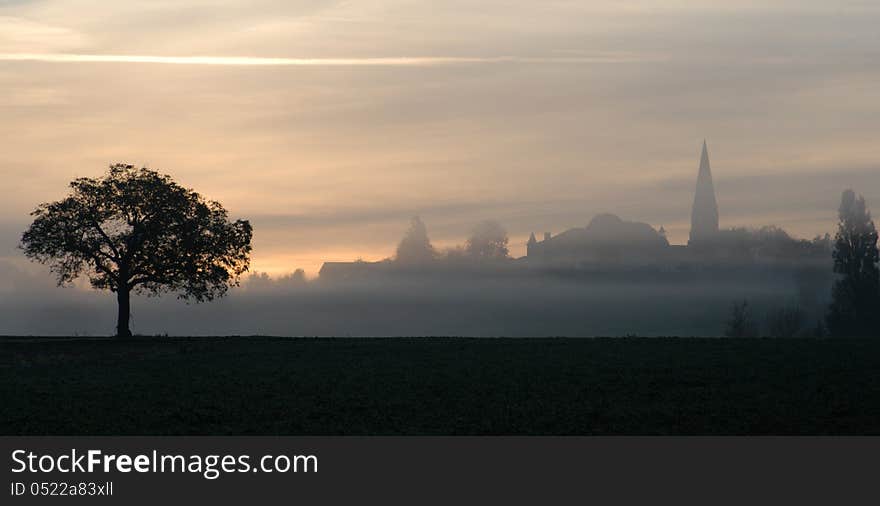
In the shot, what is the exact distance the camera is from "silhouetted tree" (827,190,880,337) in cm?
13412

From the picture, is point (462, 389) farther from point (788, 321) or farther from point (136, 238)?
point (788, 321)

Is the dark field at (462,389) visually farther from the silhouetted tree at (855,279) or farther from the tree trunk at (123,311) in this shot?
the silhouetted tree at (855,279)

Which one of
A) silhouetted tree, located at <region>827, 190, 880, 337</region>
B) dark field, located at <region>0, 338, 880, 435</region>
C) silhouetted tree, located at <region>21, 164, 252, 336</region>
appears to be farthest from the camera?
silhouetted tree, located at <region>827, 190, 880, 337</region>

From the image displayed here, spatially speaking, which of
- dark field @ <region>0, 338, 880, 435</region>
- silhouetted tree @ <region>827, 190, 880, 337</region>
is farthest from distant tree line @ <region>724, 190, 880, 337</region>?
dark field @ <region>0, 338, 880, 435</region>

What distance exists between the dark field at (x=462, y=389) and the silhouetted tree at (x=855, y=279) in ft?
269

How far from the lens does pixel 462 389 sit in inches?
1644

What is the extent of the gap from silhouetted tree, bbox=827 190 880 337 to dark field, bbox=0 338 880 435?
82.1m

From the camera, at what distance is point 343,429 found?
109 feet

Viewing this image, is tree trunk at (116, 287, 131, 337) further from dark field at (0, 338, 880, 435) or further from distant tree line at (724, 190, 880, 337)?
distant tree line at (724, 190, 880, 337)

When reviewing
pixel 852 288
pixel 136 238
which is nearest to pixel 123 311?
pixel 136 238

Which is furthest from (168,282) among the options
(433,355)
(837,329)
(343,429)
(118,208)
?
(837,329)

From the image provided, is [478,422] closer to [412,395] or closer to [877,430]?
[412,395]

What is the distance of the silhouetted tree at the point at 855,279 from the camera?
5281 inches
